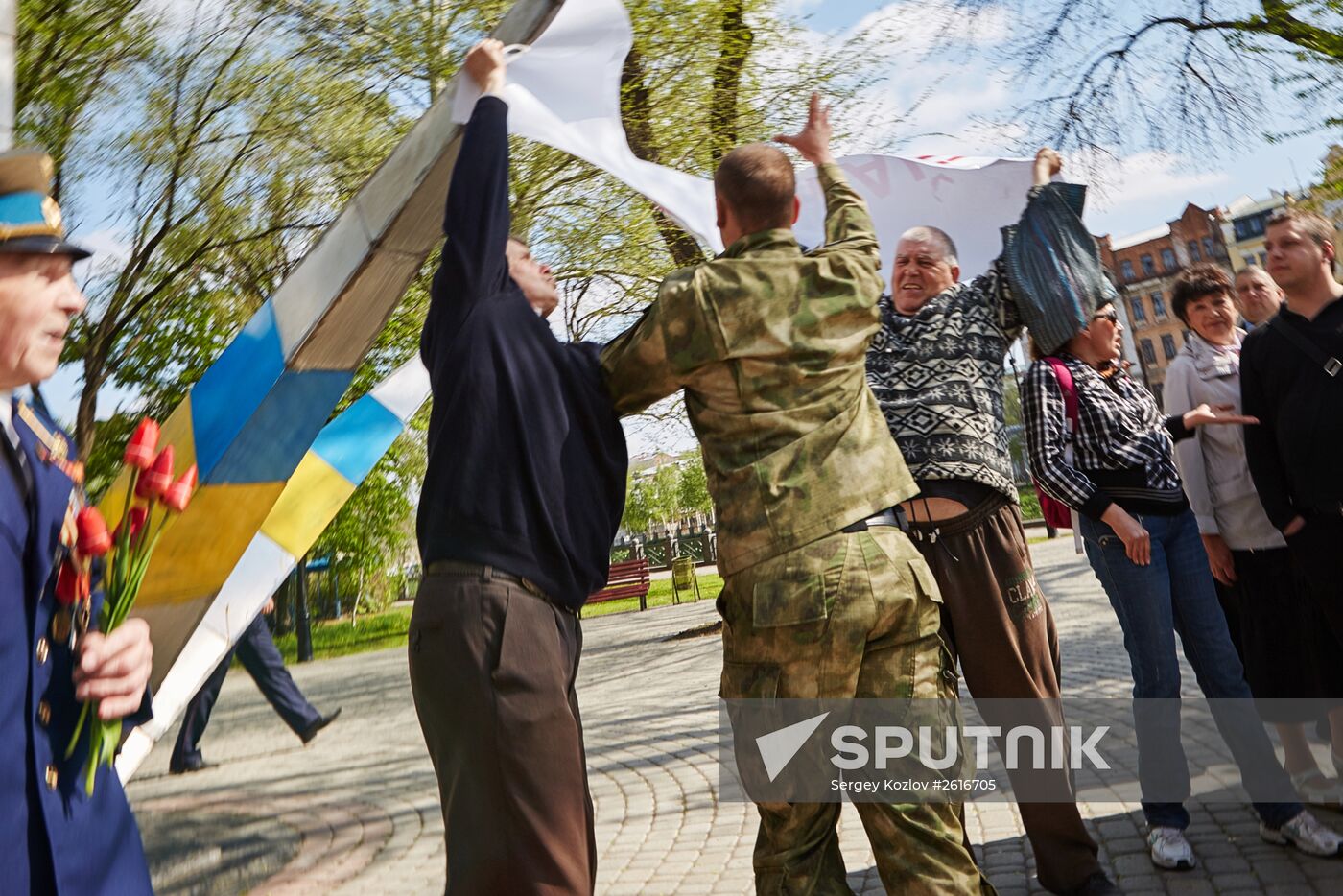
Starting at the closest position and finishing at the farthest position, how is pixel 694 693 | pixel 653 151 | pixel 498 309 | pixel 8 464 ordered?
pixel 8 464
pixel 498 309
pixel 694 693
pixel 653 151

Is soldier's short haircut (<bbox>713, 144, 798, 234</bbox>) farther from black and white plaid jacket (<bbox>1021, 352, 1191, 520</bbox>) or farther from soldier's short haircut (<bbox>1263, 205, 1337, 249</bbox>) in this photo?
soldier's short haircut (<bbox>1263, 205, 1337, 249</bbox>)

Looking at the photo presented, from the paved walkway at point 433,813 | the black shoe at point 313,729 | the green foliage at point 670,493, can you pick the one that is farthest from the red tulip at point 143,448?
the green foliage at point 670,493

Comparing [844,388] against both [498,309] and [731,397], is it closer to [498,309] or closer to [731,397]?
[731,397]

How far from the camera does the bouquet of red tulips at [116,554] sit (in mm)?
1663

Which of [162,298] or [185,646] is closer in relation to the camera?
[185,646]

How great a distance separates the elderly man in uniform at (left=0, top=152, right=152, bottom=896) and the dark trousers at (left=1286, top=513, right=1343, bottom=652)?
3771 millimetres

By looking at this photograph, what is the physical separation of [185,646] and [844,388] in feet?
8.08

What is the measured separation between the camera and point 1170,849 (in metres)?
3.76

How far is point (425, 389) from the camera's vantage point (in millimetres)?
4680

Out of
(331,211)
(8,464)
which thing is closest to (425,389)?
(8,464)

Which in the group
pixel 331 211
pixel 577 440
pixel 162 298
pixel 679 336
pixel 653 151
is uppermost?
pixel 653 151

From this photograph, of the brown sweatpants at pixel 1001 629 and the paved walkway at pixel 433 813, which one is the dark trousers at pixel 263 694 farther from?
the brown sweatpants at pixel 1001 629

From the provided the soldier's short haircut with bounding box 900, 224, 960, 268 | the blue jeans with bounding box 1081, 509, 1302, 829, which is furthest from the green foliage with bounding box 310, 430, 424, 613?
the blue jeans with bounding box 1081, 509, 1302, 829

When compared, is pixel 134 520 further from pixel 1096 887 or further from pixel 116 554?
pixel 1096 887
